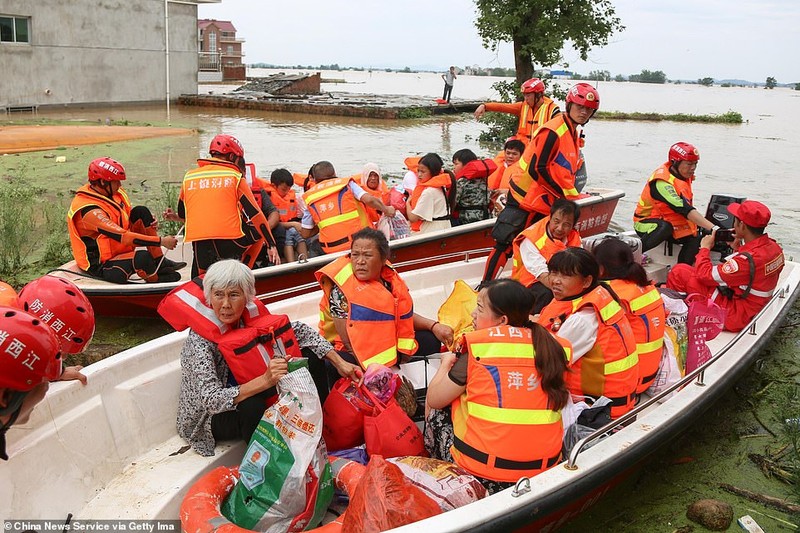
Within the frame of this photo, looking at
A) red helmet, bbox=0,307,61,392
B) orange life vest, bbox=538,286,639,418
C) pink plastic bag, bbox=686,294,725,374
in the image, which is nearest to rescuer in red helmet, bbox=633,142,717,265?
pink plastic bag, bbox=686,294,725,374

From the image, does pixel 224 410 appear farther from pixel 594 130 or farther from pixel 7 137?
pixel 594 130

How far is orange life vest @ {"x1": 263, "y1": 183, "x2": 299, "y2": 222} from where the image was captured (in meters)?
6.43

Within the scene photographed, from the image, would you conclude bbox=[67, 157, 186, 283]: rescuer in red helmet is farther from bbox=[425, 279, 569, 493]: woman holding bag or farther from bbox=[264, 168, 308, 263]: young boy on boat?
bbox=[425, 279, 569, 493]: woman holding bag

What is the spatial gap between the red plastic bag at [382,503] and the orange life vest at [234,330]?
0.75m

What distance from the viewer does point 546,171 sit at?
5156 mm

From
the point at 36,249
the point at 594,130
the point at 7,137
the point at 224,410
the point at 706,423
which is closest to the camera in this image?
the point at 224,410

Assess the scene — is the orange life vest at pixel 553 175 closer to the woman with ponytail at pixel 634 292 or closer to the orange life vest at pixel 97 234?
the woman with ponytail at pixel 634 292

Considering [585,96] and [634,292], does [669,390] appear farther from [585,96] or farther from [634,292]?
[585,96]

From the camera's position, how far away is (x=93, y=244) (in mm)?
5387

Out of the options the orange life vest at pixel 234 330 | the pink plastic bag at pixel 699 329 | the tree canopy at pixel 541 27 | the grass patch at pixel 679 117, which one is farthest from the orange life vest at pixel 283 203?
the grass patch at pixel 679 117

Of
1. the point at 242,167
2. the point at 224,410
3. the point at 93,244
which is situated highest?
the point at 242,167

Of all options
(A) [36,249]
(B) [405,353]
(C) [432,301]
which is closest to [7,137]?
(A) [36,249]

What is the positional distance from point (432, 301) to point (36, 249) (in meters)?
4.80

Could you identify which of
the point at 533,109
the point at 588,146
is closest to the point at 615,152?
the point at 588,146
